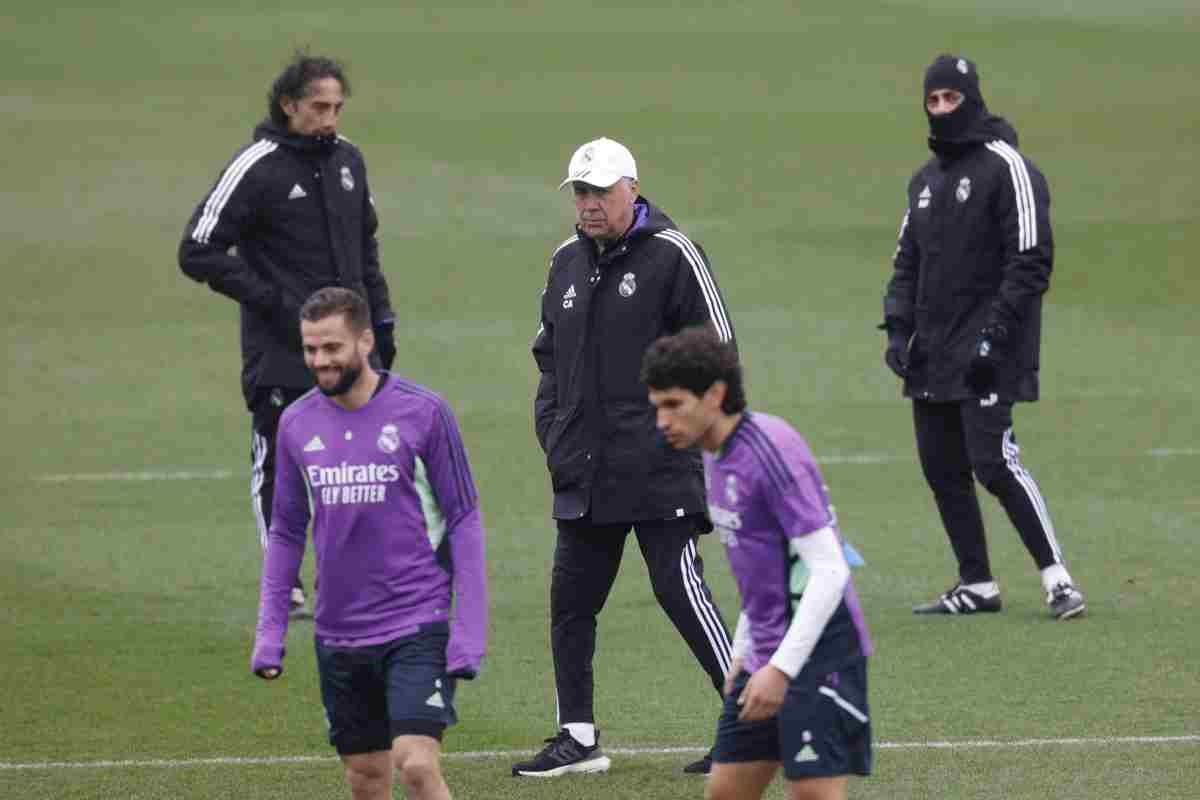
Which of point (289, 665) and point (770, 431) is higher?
point (770, 431)

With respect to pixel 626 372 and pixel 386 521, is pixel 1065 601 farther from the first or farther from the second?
pixel 386 521

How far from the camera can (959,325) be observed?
36.3ft

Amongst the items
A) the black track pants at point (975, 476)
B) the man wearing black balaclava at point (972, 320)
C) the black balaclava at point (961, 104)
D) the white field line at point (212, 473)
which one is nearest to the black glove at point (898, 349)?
the man wearing black balaclava at point (972, 320)

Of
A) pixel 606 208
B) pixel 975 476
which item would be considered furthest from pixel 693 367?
pixel 975 476

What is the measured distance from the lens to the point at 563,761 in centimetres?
841

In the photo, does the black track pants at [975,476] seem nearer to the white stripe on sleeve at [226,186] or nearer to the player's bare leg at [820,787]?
the white stripe on sleeve at [226,186]

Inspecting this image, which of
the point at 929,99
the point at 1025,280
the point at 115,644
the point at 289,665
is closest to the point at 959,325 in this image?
the point at 1025,280

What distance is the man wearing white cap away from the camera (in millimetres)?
8359

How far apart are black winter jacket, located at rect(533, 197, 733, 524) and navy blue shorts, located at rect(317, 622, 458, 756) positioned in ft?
5.48

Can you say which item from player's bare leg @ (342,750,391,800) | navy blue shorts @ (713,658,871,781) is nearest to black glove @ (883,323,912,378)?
player's bare leg @ (342,750,391,800)

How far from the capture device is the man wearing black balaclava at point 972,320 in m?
10.8

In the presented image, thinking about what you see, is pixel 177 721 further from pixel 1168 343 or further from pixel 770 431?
pixel 1168 343

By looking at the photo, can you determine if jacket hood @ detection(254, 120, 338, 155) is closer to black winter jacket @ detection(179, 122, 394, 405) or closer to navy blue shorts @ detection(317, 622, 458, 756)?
black winter jacket @ detection(179, 122, 394, 405)

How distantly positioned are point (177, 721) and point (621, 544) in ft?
6.86
